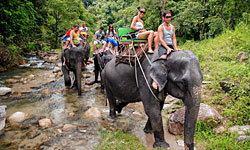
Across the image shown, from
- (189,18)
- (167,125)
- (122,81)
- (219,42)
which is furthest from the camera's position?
(189,18)

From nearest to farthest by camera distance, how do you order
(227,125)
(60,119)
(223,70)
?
(227,125) < (60,119) < (223,70)

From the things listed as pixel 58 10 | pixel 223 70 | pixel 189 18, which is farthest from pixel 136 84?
pixel 58 10

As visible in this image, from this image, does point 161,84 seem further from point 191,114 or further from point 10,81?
point 10,81

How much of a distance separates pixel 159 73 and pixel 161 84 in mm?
184

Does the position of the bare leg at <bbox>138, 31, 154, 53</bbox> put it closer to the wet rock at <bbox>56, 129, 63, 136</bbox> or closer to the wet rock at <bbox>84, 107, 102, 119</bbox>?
the wet rock at <bbox>84, 107, 102, 119</bbox>

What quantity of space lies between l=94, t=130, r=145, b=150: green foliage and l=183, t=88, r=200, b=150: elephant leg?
113cm

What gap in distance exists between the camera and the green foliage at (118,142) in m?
3.49

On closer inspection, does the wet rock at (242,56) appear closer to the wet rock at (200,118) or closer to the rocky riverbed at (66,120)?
the rocky riverbed at (66,120)

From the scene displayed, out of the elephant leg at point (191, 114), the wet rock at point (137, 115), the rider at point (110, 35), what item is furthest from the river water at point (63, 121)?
the rider at point (110, 35)

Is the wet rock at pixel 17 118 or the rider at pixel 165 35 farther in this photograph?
the wet rock at pixel 17 118

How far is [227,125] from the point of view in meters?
3.67

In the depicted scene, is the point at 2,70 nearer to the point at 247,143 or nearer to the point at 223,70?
the point at 223,70

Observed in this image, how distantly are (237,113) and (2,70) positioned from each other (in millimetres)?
11694

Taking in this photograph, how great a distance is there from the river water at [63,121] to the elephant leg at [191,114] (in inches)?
36.1
